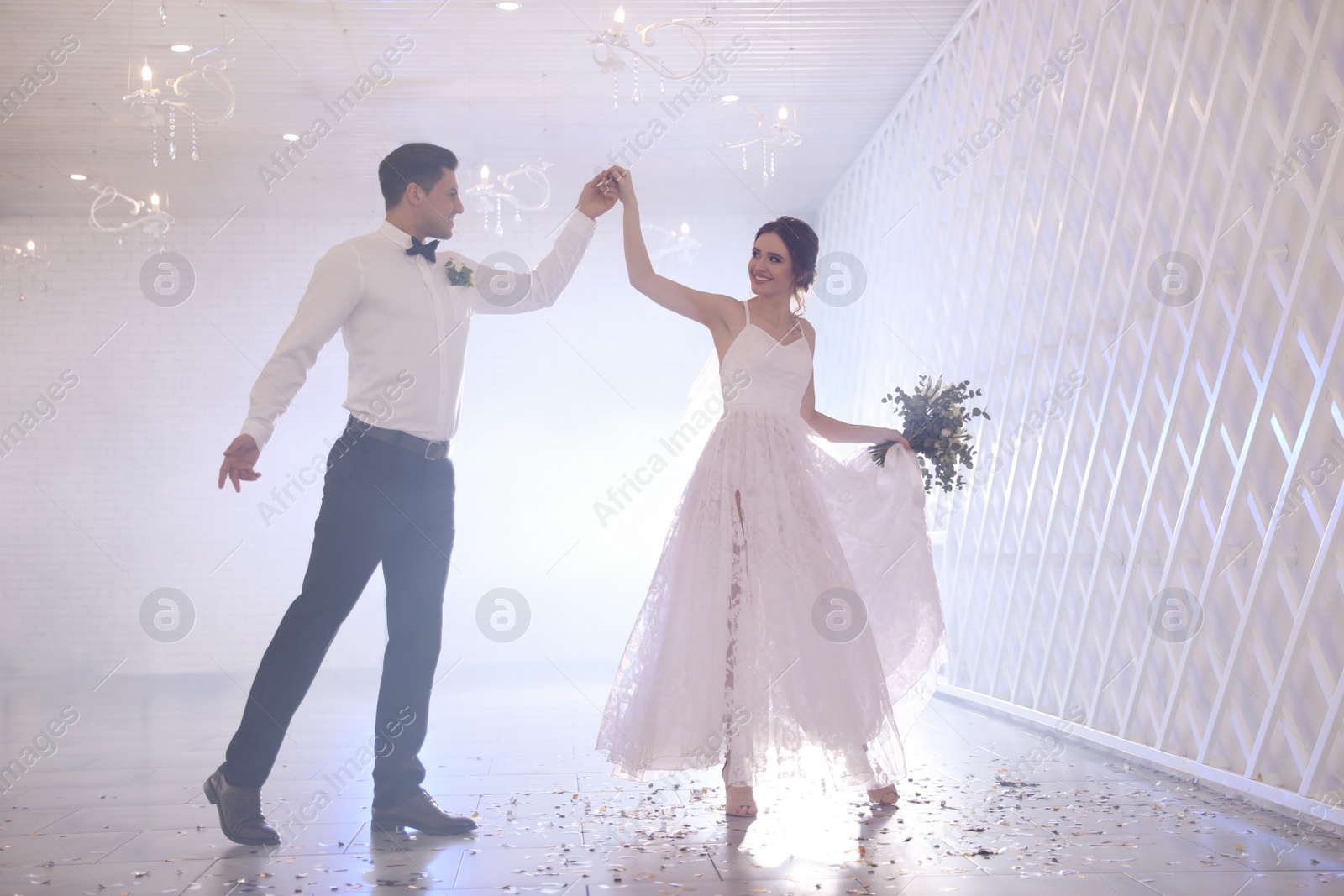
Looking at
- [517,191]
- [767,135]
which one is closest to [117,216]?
[517,191]

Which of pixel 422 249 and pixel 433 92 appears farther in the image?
pixel 433 92

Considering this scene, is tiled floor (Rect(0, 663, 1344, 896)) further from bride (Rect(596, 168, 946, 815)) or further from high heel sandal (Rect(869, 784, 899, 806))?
bride (Rect(596, 168, 946, 815))

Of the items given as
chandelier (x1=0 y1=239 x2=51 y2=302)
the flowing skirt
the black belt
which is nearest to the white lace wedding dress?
the flowing skirt

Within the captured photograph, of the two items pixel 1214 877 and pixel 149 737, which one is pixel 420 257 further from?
pixel 149 737

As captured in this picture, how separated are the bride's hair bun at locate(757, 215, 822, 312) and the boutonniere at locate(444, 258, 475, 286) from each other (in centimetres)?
77

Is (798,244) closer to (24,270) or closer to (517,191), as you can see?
(517,191)

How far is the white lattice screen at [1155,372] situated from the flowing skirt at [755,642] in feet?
3.24

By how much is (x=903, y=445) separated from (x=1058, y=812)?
3.43 ft

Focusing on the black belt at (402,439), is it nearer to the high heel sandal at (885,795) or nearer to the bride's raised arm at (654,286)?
the bride's raised arm at (654,286)

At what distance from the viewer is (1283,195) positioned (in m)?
2.88

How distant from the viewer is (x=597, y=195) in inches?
111

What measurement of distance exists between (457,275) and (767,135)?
120 inches

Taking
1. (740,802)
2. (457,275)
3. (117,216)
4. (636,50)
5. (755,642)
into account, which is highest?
(636,50)

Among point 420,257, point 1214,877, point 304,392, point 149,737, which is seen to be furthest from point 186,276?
point 1214,877
